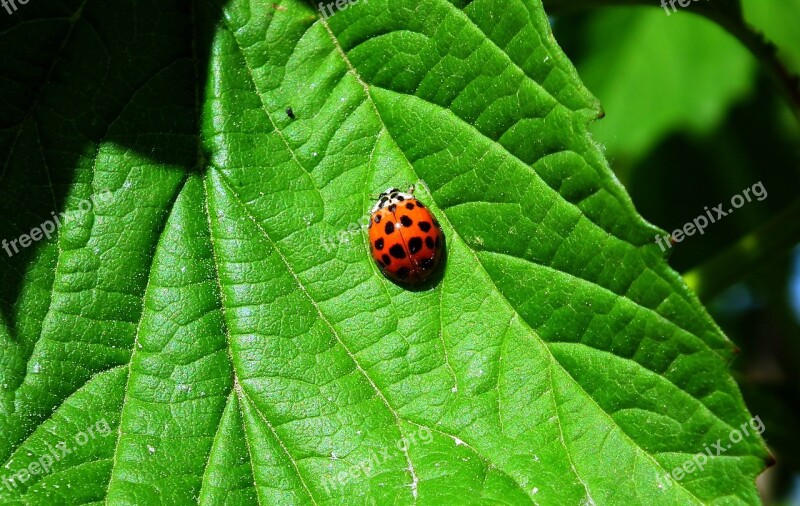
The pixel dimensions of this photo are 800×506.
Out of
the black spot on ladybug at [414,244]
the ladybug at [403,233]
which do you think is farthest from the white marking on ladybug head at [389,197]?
the black spot on ladybug at [414,244]

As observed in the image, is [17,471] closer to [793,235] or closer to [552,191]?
[552,191]

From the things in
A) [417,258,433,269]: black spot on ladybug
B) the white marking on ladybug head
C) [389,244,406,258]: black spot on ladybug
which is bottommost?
[417,258,433,269]: black spot on ladybug

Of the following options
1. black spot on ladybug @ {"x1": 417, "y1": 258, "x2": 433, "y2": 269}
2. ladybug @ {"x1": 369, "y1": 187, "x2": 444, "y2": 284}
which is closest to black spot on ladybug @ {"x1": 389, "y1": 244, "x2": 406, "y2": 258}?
ladybug @ {"x1": 369, "y1": 187, "x2": 444, "y2": 284}

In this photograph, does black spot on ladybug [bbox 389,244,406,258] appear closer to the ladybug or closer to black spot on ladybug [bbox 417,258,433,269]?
the ladybug

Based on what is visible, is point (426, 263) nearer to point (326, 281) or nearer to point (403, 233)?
point (403, 233)

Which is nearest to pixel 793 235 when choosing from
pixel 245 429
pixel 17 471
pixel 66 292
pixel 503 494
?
pixel 503 494

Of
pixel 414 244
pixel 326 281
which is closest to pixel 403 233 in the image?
pixel 414 244
